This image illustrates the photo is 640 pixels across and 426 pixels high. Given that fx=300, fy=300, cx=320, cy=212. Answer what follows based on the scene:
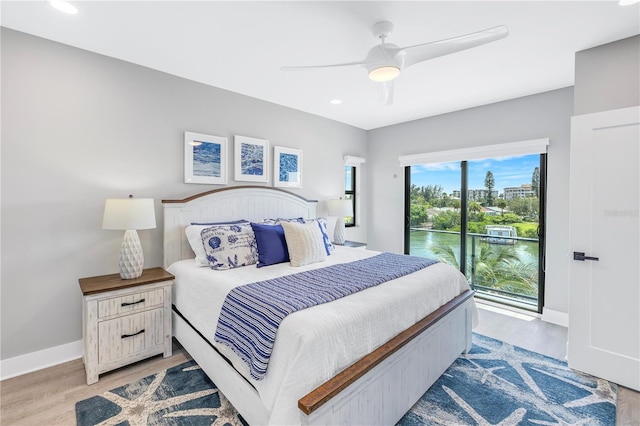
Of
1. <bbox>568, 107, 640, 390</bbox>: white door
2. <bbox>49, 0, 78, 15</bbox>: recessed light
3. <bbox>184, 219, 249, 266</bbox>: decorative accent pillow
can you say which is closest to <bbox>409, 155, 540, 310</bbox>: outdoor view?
<bbox>568, 107, 640, 390</bbox>: white door

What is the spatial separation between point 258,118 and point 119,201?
1922 millimetres

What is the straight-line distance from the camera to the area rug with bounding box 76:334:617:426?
6.15 ft

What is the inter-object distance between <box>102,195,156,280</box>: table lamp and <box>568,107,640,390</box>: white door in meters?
3.50

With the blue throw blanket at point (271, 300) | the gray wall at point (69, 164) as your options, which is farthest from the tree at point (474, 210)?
the gray wall at point (69, 164)

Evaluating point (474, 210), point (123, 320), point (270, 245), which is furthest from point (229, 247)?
point (474, 210)

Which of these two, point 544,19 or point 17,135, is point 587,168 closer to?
point 544,19

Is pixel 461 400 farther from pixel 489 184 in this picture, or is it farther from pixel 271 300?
pixel 489 184

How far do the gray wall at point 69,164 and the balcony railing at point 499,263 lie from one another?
11.9 feet

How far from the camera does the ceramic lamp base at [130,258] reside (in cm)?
247

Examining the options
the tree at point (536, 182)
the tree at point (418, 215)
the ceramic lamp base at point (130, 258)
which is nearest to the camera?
the ceramic lamp base at point (130, 258)

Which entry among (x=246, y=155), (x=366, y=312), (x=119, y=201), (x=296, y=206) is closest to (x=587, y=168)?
(x=366, y=312)

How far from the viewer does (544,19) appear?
2.10 metres

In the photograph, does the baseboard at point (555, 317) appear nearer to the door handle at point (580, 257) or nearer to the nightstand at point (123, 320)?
the door handle at point (580, 257)

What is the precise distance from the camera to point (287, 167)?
13.4ft
